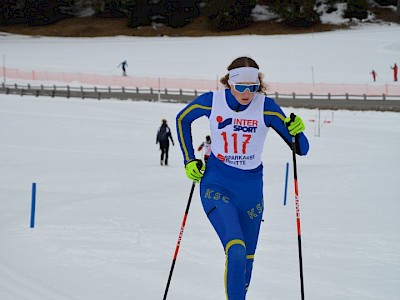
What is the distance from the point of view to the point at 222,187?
6.44 meters

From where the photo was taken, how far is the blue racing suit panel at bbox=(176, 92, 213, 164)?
21.6ft

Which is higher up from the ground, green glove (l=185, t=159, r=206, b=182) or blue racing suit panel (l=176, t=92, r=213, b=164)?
blue racing suit panel (l=176, t=92, r=213, b=164)

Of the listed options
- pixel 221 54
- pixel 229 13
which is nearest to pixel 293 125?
pixel 221 54

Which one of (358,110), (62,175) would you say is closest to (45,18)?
(358,110)

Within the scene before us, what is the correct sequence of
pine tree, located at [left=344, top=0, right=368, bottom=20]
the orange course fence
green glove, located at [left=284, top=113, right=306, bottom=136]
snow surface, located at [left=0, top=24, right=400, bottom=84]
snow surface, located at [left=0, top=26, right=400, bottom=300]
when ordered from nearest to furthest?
1. green glove, located at [left=284, top=113, right=306, bottom=136]
2. snow surface, located at [left=0, top=26, right=400, bottom=300]
3. the orange course fence
4. snow surface, located at [left=0, top=24, right=400, bottom=84]
5. pine tree, located at [left=344, top=0, right=368, bottom=20]

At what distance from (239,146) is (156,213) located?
23.6 ft

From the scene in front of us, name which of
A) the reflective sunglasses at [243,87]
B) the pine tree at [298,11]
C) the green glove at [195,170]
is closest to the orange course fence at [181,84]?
the pine tree at [298,11]

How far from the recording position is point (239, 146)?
6.43 metres

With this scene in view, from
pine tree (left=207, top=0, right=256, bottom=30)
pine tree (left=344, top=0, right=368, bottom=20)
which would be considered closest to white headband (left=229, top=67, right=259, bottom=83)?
pine tree (left=344, top=0, right=368, bottom=20)

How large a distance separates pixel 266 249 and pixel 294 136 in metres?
4.01

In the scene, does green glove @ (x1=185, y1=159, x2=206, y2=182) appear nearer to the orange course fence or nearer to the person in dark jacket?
the person in dark jacket

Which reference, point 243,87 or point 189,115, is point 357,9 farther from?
point 243,87

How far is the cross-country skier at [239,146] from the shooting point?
21.0 ft

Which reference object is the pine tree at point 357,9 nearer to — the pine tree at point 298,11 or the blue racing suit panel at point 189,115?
the pine tree at point 298,11
